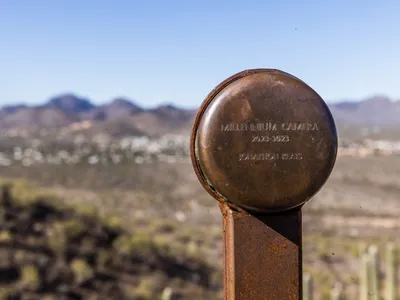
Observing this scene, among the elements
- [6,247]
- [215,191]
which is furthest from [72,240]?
[215,191]

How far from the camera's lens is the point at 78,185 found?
81.5 ft

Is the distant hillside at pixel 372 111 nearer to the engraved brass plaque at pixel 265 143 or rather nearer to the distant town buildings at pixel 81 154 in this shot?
the distant town buildings at pixel 81 154

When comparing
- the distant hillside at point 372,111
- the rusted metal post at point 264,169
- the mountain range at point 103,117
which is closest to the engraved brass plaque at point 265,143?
the rusted metal post at point 264,169

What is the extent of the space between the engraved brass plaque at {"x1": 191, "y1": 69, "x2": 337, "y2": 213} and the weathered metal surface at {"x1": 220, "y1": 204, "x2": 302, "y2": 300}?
51 millimetres

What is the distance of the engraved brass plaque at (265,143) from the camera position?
49.0 inches

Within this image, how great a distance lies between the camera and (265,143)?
4.09ft

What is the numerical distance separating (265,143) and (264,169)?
75mm

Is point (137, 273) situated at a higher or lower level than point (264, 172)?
lower

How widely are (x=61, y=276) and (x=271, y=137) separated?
652 cm

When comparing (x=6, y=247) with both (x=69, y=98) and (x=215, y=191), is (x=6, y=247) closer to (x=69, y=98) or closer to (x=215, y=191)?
(x=215, y=191)

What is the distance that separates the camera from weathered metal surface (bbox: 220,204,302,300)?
125cm

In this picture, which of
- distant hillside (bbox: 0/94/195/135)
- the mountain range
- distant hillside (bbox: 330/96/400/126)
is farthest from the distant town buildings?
distant hillside (bbox: 330/96/400/126)

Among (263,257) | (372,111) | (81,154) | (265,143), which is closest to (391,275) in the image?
(263,257)

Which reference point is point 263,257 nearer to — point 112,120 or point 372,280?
point 372,280
